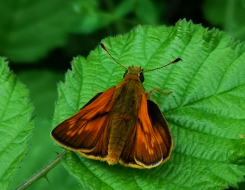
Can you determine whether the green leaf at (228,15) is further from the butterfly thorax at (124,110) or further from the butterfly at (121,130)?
the butterfly at (121,130)

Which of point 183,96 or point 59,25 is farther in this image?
point 59,25

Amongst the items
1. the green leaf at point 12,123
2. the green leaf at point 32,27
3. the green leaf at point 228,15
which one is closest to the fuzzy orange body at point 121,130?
the green leaf at point 12,123

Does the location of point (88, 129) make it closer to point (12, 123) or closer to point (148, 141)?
point (148, 141)

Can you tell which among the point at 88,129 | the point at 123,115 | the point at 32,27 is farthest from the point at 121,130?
the point at 32,27

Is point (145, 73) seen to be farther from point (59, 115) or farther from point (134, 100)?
point (59, 115)

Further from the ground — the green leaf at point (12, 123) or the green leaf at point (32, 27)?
the green leaf at point (32, 27)

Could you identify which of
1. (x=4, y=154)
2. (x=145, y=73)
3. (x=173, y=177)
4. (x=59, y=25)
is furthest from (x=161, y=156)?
(x=59, y=25)
